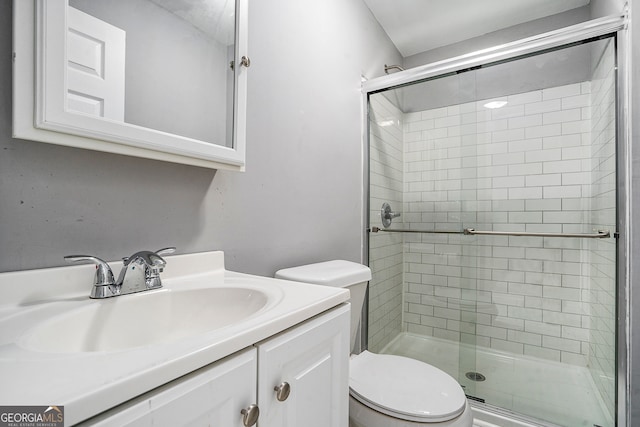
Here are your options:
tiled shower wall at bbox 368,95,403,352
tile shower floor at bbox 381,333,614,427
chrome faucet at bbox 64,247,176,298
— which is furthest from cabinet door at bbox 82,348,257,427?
tile shower floor at bbox 381,333,614,427

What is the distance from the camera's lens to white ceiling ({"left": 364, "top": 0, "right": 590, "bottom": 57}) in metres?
2.03

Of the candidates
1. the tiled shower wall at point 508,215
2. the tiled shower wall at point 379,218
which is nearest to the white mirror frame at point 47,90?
the tiled shower wall at point 379,218

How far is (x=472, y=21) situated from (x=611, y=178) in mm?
1478

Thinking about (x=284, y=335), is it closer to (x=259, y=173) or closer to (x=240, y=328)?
(x=240, y=328)

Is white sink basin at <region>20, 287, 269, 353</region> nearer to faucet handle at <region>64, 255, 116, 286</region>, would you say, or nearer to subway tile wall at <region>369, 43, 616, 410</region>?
faucet handle at <region>64, 255, 116, 286</region>

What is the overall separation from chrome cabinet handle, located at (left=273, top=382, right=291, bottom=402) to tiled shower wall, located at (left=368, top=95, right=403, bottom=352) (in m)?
1.44

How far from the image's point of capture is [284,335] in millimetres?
596

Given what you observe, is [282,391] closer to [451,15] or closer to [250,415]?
[250,415]

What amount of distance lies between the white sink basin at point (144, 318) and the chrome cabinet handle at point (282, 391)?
0.53 feet

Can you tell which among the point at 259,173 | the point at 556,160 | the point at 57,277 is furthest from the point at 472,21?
the point at 57,277

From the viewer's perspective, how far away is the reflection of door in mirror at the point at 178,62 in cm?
77

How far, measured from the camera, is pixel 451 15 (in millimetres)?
2143

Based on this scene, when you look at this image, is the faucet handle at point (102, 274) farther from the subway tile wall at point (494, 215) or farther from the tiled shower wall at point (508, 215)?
the tiled shower wall at point (508, 215)

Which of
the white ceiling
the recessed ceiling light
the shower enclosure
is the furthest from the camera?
the white ceiling
